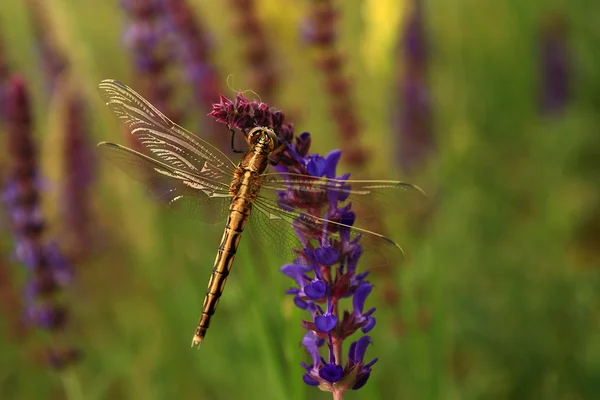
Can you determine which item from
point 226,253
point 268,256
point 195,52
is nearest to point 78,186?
point 195,52

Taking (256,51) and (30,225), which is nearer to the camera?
(30,225)

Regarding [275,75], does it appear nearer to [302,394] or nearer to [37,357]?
[302,394]

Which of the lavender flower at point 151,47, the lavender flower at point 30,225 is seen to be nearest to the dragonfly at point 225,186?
the lavender flower at point 30,225

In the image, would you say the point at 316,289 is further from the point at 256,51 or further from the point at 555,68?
the point at 555,68

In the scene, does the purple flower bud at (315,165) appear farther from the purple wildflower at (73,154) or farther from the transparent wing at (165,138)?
the purple wildflower at (73,154)

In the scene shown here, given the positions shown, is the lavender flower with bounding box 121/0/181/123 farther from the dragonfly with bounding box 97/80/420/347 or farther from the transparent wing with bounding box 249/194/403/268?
the transparent wing with bounding box 249/194/403/268

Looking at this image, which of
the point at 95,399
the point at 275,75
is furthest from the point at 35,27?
the point at 95,399

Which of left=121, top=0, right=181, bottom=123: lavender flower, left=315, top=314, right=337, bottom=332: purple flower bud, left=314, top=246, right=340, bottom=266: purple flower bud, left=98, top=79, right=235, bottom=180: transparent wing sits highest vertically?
left=121, top=0, right=181, bottom=123: lavender flower

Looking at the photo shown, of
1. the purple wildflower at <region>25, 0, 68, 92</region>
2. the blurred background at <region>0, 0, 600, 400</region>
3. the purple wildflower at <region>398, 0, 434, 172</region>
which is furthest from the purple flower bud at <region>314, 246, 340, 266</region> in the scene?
the purple wildflower at <region>398, 0, 434, 172</region>
